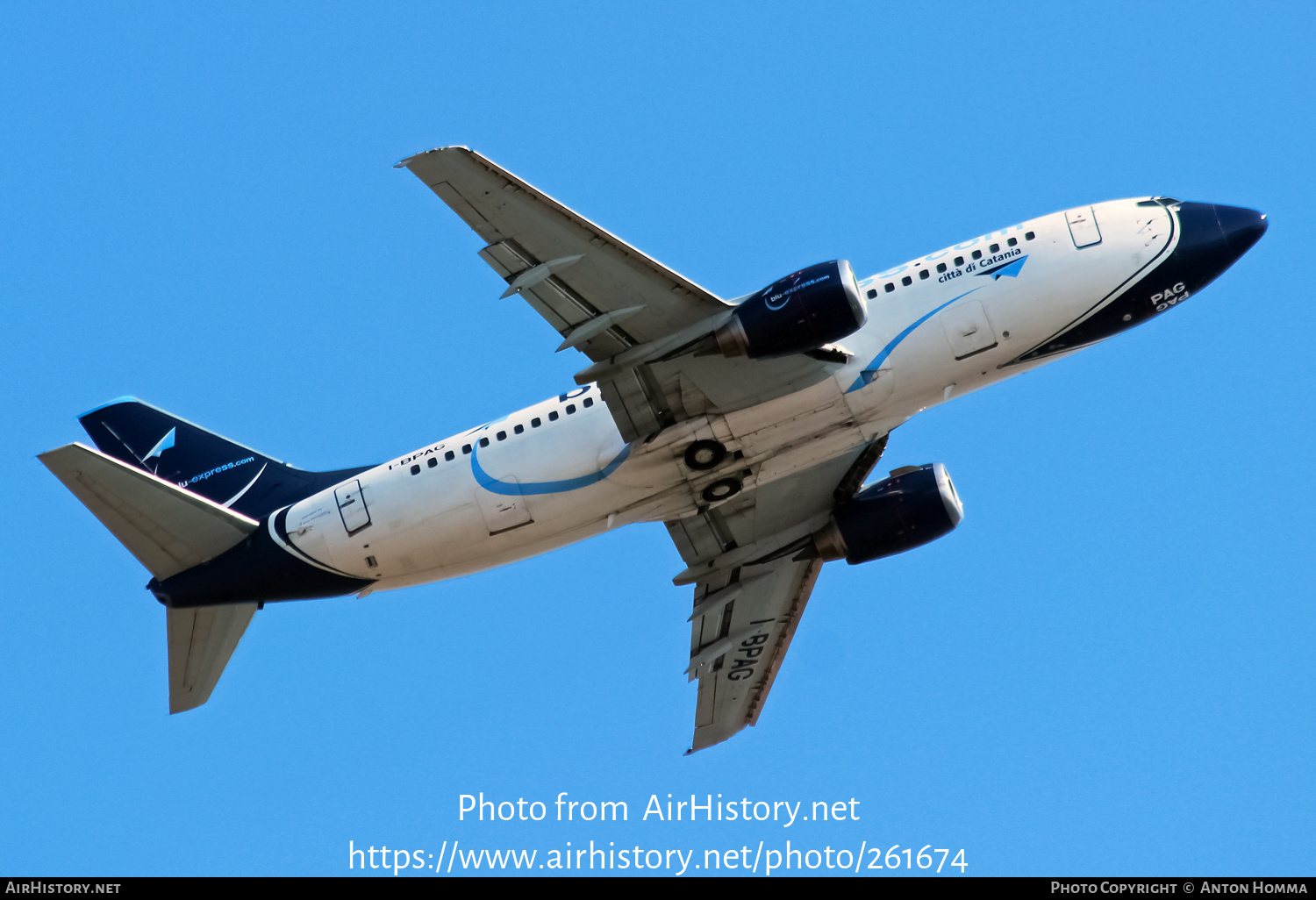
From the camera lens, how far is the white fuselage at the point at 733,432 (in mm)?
33656

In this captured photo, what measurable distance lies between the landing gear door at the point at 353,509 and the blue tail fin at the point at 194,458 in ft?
5.47

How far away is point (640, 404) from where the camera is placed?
33.7 m

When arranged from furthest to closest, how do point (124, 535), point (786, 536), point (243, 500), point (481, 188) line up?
point (786, 536), point (243, 500), point (124, 535), point (481, 188)

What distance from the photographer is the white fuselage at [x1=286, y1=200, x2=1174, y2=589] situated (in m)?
33.7

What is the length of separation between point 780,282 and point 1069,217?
8329 mm

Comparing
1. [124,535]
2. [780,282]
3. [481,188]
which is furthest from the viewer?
[124,535]

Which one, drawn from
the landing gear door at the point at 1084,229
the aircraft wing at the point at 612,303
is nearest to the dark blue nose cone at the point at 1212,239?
the landing gear door at the point at 1084,229

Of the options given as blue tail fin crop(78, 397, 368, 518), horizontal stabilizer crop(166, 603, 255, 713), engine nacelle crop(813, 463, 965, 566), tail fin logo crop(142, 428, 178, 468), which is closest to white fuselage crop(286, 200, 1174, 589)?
blue tail fin crop(78, 397, 368, 518)

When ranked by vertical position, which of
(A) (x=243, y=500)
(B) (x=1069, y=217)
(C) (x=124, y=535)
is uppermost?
(B) (x=1069, y=217)

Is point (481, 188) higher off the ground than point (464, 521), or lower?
higher

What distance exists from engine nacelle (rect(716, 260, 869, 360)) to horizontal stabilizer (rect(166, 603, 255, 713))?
14954mm

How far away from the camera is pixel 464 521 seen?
115ft

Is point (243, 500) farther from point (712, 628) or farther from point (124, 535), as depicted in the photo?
point (712, 628)

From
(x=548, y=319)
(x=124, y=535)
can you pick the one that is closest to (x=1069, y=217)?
(x=548, y=319)
